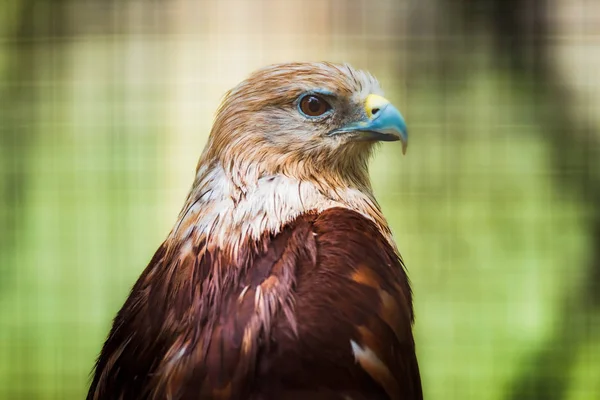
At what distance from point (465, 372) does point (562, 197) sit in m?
0.43

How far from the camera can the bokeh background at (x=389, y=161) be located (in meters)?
1.25

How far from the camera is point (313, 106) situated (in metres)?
1.15

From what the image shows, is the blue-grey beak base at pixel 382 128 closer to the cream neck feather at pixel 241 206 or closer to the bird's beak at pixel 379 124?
the bird's beak at pixel 379 124

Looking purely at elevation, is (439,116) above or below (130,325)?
above

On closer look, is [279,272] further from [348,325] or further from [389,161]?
[389,161]

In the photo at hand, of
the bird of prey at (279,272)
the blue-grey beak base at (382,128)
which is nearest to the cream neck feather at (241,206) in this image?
the bird of prey at (279,272)

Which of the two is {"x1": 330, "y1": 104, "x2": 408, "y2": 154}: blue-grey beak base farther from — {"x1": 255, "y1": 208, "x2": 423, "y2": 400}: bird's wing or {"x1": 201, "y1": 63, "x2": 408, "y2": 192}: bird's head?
{"x1": 255, "y1": 208, "x2": 423, "y2": 400}: bird's wing

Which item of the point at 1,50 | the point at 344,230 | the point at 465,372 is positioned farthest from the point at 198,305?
the point at 465,372

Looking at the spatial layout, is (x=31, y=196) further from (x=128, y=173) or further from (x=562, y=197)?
(x=562, y=197)

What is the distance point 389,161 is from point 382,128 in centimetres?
30

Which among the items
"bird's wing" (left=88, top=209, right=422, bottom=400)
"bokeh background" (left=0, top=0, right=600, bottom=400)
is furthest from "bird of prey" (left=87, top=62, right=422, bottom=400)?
"bokeh background" (left=0, top=0, right=600, bottom=400)

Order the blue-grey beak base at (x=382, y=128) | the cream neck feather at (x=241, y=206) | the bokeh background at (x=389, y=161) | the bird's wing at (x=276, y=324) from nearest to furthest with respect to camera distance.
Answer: the bird's wing at (x=276, y=324) < the cream neck feather at (x=241, y=206) < the blue-grey beak base at (x=382, y=128) < the bokeh background at (x=389, y=161)

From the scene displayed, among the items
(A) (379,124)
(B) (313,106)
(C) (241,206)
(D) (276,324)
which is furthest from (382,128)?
(D) (276,324)

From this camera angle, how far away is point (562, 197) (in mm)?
1451
